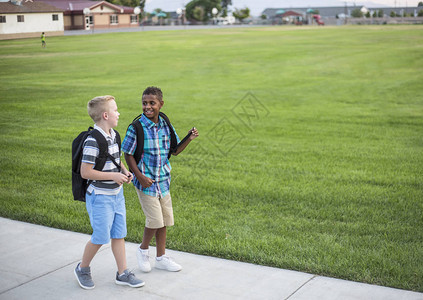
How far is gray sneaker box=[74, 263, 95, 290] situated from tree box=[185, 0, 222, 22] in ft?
311

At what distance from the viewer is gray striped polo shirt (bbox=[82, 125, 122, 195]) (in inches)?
161

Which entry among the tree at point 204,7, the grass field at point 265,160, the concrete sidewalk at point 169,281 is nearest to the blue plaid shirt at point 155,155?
the concrete sidewalk at point 169,281

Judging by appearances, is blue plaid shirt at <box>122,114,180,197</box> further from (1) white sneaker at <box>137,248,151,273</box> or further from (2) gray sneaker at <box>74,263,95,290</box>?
(2) gray sneaker at <box>74,263,95,290</box>

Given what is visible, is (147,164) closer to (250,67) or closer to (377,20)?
(250,67)

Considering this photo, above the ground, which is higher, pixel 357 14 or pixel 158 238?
pixel 357 14

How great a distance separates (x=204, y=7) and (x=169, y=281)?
98288mm

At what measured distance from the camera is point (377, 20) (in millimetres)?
77625

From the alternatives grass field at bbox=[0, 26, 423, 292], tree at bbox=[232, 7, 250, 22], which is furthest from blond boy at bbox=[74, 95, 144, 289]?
tree at bbox=[232, 7, 250, 22]

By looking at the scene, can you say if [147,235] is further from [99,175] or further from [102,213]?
[99,175]

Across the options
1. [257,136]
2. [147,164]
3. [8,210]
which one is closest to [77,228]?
[8,210]

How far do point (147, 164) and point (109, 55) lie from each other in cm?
2627

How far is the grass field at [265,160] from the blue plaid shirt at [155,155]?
946mm

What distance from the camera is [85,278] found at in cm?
429

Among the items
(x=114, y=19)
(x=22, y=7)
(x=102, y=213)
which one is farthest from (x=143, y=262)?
(x=114, y=19)
